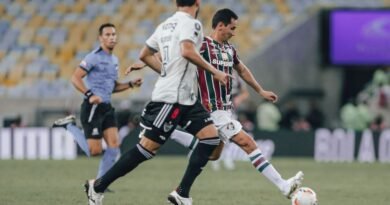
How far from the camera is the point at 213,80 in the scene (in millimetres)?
11766

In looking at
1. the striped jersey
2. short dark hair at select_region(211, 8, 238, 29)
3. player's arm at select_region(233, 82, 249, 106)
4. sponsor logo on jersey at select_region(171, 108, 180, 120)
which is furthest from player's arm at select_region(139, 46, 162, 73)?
player's arm at select_region(233, 82, 249, 106)

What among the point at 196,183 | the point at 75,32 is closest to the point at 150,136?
the point at 196,183

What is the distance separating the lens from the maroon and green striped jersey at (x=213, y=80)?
11750 millimetres

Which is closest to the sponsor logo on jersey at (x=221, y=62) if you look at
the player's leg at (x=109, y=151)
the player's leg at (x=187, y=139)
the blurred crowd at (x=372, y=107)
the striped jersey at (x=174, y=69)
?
the striped jersey at (x=174, y=69)

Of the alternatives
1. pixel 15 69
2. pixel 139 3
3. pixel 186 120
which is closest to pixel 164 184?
pixel 186 120

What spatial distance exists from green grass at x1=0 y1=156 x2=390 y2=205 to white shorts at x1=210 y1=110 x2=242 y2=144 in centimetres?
82

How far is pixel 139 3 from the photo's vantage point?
96.7 ft

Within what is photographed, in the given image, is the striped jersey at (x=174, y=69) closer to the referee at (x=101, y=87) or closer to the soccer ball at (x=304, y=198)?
the soccer ball at (x=304, y=198)

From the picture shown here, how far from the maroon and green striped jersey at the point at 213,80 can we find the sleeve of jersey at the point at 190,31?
1505 millimetres

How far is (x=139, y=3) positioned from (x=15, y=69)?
4.19 m

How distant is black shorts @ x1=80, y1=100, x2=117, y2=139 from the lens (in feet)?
46.6

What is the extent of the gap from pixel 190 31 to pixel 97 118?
432 cm

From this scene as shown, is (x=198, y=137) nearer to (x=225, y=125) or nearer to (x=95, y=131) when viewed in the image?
(x=225, y=125)

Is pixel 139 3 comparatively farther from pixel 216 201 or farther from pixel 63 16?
pixel 216 201
